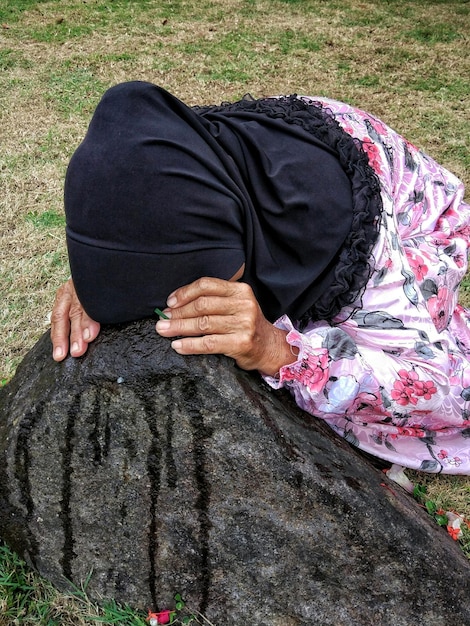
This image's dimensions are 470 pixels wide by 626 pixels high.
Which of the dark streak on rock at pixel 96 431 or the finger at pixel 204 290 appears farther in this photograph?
the dark streak on rock at pixel 96 431

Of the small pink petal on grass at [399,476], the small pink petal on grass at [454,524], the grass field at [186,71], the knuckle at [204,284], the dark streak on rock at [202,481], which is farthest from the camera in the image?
the grass field at [186,71]

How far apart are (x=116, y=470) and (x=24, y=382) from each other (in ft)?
1.55

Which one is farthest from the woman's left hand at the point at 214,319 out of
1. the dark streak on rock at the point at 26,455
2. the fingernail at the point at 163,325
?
the dark streak on rock at the point at 26,455

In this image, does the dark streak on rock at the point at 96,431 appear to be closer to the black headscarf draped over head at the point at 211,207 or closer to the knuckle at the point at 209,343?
the black headscarf draped over head at the point at 211,207

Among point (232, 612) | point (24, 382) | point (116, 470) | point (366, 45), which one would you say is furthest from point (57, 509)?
point (366, 45)

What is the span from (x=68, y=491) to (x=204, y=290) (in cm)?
88

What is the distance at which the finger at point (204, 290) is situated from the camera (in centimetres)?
196

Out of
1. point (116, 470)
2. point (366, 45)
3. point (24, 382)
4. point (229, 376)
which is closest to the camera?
point (229, 376)

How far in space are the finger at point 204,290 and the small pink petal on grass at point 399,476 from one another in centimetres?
142

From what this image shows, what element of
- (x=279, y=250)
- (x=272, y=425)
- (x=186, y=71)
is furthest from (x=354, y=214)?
(x=186, y=71)

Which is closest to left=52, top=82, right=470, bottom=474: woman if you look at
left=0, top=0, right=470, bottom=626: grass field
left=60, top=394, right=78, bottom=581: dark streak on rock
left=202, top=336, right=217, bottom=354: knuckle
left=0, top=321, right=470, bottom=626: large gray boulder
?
left=202, top=336, right=217, bottom=354: knuckle

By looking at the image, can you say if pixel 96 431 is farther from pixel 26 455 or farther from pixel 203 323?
pixel 203 323

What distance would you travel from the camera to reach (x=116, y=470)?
7.32 feet

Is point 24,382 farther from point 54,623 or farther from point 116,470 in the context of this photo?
point 54,623
